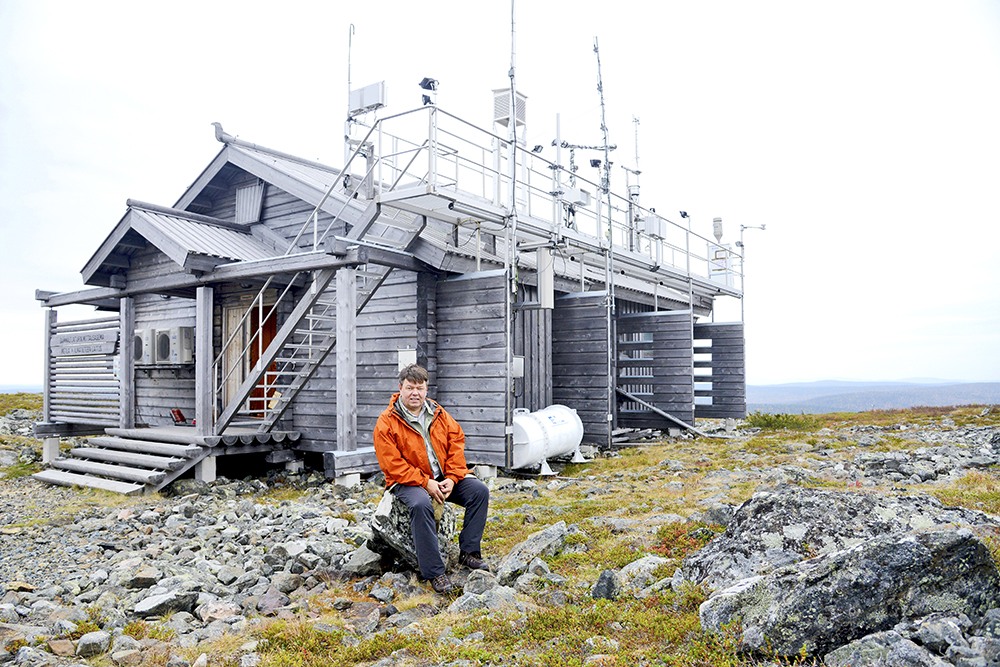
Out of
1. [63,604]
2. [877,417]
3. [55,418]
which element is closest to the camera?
[63,604]

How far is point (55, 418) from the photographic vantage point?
15461mm

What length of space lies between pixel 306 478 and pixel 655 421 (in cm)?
847

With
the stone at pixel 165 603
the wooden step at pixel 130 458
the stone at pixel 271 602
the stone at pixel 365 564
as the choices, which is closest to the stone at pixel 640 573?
the stone at pixel 365 564

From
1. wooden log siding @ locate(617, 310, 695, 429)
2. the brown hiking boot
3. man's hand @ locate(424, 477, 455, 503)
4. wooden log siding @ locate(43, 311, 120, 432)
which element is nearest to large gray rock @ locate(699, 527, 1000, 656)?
the brown hiking boot

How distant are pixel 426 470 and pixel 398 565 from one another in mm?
943

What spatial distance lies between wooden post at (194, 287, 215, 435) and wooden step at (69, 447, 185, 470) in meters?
0.70

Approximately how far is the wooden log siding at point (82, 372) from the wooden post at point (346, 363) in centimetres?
578

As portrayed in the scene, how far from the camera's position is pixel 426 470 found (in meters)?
5.61

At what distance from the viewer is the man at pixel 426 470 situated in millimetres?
5328

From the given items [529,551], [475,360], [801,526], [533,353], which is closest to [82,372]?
[475,360]

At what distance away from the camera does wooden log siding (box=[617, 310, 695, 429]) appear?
53.0 feet

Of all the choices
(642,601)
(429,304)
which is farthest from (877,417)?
(642,601)

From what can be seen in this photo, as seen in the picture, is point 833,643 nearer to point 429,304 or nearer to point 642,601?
point 642,601

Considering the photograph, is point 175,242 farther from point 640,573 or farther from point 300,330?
point 640,573
